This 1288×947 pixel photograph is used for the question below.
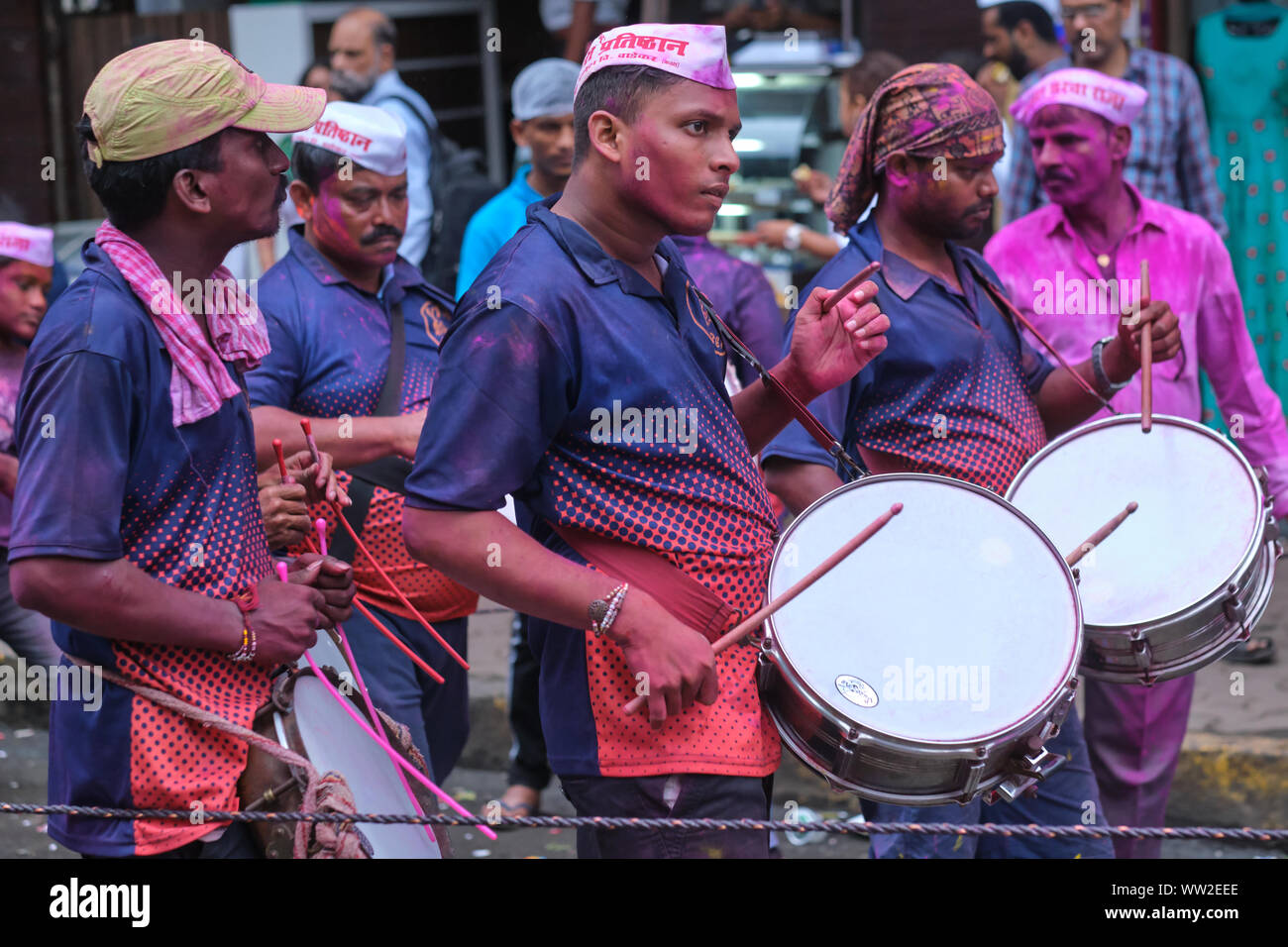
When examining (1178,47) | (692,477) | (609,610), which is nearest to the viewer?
(609,610)

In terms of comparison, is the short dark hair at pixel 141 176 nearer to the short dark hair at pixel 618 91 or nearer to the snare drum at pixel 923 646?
the short dark hair at pixel 618 91

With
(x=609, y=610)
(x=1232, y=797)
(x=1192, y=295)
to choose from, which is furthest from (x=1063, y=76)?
(x=609, y=610)

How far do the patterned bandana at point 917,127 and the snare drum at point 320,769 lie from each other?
5.38 ft

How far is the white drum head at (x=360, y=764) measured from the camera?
277cm

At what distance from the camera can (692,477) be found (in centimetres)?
264

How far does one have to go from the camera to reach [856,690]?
2.60 meters

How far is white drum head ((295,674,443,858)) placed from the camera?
2771 millimetres

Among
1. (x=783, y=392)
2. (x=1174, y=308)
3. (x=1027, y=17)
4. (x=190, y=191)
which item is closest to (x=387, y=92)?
(x=1027, y=17)

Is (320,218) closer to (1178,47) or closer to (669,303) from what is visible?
(669,303)

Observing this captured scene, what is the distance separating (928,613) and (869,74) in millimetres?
3498

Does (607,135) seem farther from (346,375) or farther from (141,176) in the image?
(346,375)

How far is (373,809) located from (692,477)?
838 mm

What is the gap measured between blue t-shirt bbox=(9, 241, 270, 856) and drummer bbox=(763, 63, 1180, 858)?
1250 millimetres

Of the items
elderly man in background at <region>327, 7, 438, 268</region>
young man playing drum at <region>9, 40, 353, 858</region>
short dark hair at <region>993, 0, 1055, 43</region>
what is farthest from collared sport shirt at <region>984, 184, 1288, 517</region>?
elderly man in background at <region>327, 7, 438, 268</region>
